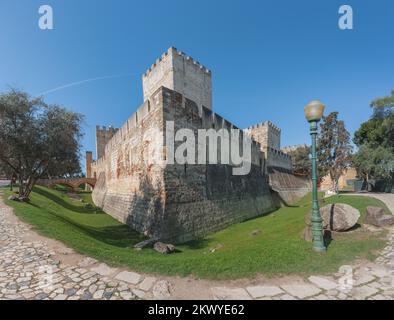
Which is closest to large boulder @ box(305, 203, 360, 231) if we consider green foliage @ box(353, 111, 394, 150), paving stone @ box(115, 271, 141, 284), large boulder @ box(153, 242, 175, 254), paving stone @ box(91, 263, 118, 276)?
large boulder @ box(153, 242, 175, 254)

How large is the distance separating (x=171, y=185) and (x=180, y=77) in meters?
14.6

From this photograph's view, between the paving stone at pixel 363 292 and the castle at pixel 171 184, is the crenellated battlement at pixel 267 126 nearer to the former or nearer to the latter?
the castle at pixel 171 184

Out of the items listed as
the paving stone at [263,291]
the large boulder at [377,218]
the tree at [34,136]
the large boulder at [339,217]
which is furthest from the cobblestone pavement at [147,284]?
the tree at [34,136]

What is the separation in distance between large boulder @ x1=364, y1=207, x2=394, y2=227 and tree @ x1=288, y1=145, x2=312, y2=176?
3320cm

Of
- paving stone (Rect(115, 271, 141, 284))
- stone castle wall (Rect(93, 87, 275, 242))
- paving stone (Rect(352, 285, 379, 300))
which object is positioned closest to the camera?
Result: paving stone (Rect(352, 285, 379, 300))

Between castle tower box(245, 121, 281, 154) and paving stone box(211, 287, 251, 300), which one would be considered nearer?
paving stone box(211, 287, 251, 300)

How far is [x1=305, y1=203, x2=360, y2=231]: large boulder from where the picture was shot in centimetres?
557

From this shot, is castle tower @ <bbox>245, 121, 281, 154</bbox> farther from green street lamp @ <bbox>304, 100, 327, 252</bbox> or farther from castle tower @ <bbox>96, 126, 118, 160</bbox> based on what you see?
castle tower @ <bbox>96, 126, 118, 160</bbox>

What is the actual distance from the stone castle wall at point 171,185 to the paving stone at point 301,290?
5.08 metres

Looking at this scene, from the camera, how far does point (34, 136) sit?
32.7ft
